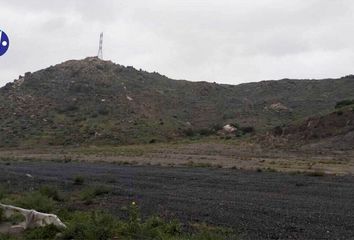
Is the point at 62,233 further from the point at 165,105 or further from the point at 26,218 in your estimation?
the point at 165,105

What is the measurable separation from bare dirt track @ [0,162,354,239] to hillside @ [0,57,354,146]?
135ft

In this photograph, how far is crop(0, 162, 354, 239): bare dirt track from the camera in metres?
14.5

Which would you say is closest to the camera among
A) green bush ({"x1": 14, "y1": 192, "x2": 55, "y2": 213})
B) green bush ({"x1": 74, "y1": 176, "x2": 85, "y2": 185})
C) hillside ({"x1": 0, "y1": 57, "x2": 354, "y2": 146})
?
green bush ({"x1": 14, "y1": 192, "x2": 55, "y2": 213})

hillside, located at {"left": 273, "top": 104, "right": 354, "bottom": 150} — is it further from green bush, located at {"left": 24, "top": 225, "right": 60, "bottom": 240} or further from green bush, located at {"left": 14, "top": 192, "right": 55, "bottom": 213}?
green bush, located at {"left": 24, "top": 225, "right": 60, "bottom": 240}

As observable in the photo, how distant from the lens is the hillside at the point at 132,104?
7634 cm

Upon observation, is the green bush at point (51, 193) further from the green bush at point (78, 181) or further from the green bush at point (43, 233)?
the green bush at point (43, 233)

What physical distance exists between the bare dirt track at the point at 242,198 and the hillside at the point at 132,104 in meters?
41.1

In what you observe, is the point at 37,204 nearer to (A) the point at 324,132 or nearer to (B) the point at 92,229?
(B) the point at 92,229

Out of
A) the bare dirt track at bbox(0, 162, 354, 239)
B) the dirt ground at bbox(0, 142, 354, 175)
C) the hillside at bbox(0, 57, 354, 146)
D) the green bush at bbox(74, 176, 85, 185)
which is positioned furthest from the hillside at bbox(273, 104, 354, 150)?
the green bush at bbox(74, 176, 85, 185)

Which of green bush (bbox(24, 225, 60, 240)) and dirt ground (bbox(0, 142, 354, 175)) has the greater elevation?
dirt ground (bbox(0, 142, 354, 175))

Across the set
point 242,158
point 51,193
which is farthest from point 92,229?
point 242,158

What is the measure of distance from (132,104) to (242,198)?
70142 mm

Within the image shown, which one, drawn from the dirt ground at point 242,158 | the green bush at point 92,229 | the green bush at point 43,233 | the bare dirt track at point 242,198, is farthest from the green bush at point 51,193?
the dirt ground at point 242,158

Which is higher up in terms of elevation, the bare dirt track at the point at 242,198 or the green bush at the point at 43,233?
the green bush at the point at 43,233
